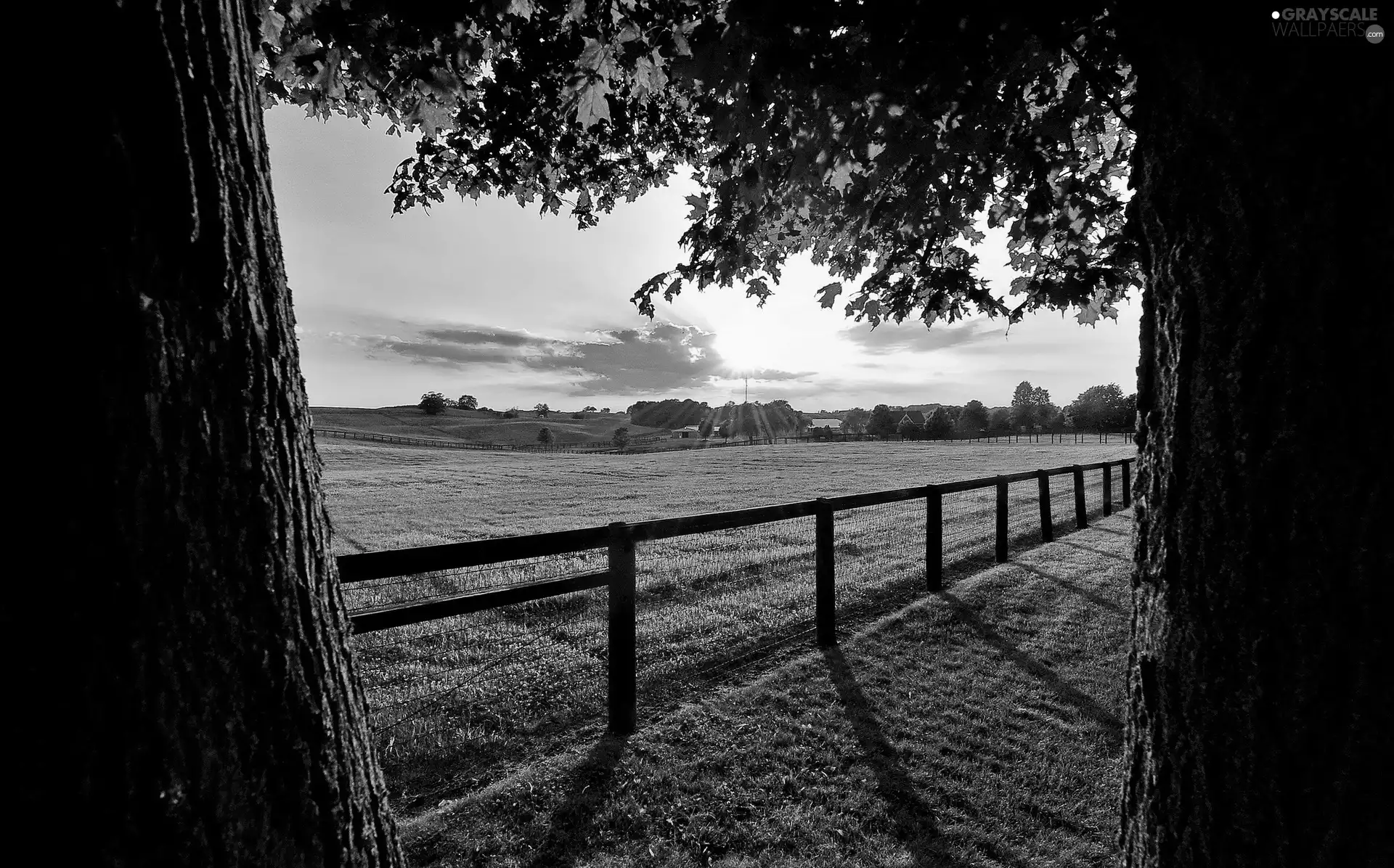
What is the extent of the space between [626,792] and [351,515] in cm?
1483

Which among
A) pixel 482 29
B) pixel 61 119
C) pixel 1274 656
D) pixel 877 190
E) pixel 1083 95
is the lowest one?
pixel 1274 656

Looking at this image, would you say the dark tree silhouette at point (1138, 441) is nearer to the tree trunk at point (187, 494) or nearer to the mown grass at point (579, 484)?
the tree trunk at point (187, 494)

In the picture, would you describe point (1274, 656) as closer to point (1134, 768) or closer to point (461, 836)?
point (1134, 768)

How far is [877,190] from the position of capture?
165 inches

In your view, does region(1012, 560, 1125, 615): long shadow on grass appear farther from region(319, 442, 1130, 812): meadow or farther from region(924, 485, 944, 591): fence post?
region(924, 485, 944, 591): fence post

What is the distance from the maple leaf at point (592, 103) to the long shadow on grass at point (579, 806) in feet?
12.4

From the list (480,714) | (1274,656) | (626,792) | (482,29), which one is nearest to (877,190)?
(482,29)

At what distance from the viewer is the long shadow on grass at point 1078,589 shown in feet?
20.1

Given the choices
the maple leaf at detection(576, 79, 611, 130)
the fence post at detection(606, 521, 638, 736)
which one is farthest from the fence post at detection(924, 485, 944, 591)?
the maple leaf at detection(576, 79, 611, 130)

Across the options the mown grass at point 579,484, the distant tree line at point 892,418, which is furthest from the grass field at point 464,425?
the mown grass at point 579,484

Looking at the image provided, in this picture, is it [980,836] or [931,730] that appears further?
[931,730]

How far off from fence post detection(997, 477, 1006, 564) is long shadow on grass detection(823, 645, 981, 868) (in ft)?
15.8

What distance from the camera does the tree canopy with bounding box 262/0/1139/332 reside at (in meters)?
2.89

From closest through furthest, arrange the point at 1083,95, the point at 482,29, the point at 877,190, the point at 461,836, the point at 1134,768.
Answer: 1. the point at 1134,768
2. the point at 461,836
3. the point at 1083,95
4. the point at 482,29
5. the point at 877,190
